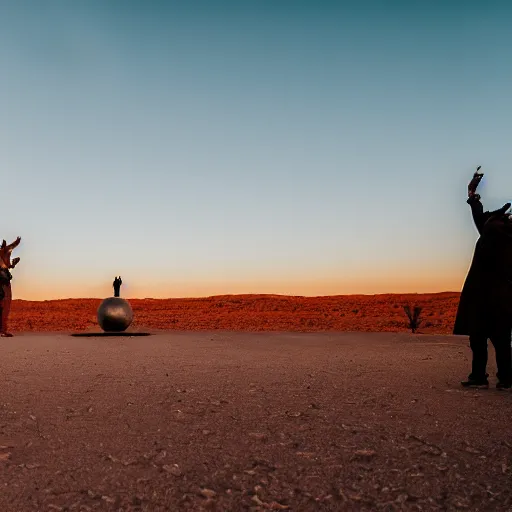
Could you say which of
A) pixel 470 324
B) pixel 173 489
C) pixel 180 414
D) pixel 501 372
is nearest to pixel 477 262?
pixel 470 324

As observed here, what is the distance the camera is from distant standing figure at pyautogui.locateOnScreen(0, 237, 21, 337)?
2053 centimetres

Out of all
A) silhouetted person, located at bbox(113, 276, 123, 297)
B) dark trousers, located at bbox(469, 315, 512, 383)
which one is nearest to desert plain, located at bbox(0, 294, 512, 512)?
dark trousers, located at bbox(469, 315, 512, 383)

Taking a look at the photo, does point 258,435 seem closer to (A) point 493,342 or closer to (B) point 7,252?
(A) point 493,342

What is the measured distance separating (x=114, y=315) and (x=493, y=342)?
16309mm

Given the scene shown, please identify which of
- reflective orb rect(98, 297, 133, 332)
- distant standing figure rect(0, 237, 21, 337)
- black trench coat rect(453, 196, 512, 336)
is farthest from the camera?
reflective orb rect(98, 297, 133, 332)

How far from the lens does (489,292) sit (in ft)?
28.6

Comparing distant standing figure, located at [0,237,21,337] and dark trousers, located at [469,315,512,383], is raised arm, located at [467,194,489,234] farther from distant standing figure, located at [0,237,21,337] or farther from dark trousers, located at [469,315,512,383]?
distant standing figure, located at [0,237,21,337]

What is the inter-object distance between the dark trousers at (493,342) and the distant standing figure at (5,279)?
16.6 m

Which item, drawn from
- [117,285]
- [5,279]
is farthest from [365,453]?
[117,285]

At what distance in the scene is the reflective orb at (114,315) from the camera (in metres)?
22.5

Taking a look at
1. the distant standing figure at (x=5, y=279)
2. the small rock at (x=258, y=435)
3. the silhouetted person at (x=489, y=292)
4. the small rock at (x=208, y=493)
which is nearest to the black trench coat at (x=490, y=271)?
the silhouetted person at (x=489, y=292)

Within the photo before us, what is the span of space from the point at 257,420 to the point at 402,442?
169cm

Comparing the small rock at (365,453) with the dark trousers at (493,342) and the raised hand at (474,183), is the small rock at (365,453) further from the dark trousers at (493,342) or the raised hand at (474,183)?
the raised hand at (474,183)

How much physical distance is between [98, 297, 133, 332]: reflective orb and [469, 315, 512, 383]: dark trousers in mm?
15878
